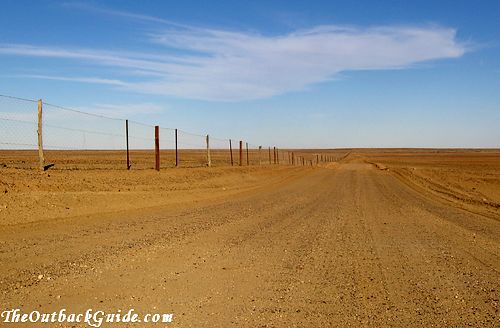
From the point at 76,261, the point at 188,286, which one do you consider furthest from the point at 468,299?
the point at 76,261

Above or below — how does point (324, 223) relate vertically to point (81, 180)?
below

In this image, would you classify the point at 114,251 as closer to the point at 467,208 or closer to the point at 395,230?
the point at 395,230

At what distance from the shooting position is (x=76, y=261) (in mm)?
7219

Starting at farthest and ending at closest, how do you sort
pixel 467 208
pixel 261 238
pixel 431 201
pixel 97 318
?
pixel 431 201 → pixel 467 208 → pixel 261 238 → pixel 97 318

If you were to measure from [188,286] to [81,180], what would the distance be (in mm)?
9450

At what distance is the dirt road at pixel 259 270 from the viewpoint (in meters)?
5.42

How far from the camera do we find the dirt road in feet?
17.8

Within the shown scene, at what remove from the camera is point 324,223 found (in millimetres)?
12016

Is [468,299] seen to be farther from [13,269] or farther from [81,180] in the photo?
[81,180]

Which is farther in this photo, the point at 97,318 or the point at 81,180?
the point at 81,180

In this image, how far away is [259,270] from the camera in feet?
23.6

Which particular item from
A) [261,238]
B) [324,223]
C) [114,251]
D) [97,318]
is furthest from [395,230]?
[97,318]

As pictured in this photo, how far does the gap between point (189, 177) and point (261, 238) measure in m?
12.0

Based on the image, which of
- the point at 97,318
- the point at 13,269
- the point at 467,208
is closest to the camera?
the point at 97,318
